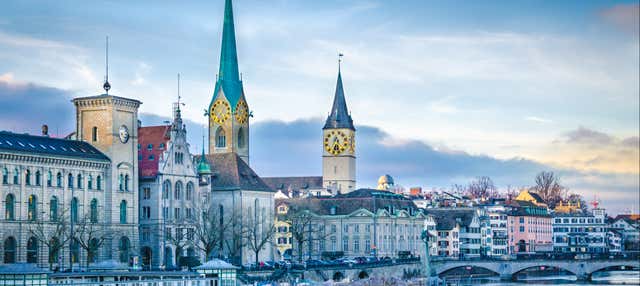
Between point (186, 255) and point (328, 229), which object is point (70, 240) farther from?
point (328, 229)

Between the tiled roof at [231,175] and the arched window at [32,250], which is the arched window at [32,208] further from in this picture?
the tiled roof at [231,175]

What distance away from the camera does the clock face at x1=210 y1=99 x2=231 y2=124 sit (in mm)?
179250

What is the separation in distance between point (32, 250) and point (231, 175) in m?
35.1

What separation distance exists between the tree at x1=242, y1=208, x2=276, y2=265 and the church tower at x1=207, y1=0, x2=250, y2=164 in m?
41.2

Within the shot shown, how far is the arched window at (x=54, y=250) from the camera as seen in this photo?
101 m

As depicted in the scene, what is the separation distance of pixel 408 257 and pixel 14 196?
2725 inches

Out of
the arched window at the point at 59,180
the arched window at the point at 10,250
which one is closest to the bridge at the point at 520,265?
the arched window at the point at 59,180

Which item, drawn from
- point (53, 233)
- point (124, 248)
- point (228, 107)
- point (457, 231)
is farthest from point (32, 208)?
point (457, 231)

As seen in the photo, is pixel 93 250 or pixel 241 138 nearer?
pixel 93 250

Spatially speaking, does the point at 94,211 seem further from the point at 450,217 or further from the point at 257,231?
the point at 450,217

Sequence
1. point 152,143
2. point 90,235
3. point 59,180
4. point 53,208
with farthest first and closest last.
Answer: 1. point 152,143
2. point 59,180
3. point 53,208
4. point 90,235

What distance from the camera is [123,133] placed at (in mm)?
114188

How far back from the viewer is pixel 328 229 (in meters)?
159

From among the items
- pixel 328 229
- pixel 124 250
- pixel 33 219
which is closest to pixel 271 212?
pixel 328 229
